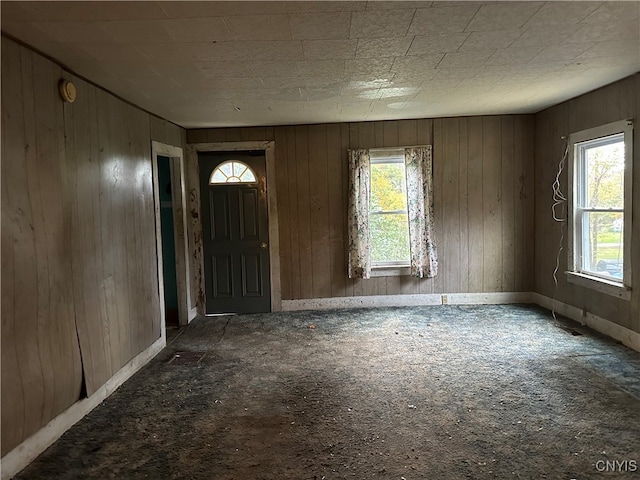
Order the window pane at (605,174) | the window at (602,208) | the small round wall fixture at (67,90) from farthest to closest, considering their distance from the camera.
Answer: the window pane at (605,174), the window at (602,208), the small round wall fixture at (67,90)

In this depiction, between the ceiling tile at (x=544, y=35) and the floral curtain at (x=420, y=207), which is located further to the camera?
the floral curtain at (x=420, y=207)

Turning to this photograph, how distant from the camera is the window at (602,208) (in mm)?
3764

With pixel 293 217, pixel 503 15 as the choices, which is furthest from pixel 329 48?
pixel 293 217

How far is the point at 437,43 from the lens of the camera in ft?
8.53

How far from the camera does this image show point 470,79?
349 cm

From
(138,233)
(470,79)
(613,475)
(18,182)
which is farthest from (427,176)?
(18,182)

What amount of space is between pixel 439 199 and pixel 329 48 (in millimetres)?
3177

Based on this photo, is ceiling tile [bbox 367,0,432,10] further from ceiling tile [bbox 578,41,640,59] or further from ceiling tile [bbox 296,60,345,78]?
ceiling tile [bbox 578,41,640,59]

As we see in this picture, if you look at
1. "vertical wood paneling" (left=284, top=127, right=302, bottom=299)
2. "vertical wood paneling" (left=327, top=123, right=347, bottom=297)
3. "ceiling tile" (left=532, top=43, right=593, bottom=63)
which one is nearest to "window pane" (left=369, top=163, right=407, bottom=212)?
"vertical wood paneling" (left=327, top=123, right=347, bottom=297)

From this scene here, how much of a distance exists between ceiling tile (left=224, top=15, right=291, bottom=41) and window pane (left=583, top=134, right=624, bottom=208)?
3.28m

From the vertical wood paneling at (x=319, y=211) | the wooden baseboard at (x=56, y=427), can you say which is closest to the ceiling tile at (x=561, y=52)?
the vertical wood paneling at (x=319, y=211)

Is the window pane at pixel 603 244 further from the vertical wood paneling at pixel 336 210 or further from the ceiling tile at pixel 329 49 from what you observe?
the ceiling tile at pixel 329 49

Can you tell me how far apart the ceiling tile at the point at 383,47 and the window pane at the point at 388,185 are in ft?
8.70

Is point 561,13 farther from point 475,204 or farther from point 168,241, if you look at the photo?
point 168,241
